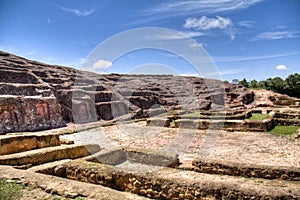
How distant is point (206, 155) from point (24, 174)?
26.4 feet

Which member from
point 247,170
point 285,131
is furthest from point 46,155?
point 285,131

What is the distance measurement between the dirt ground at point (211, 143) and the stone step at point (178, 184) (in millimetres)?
4411

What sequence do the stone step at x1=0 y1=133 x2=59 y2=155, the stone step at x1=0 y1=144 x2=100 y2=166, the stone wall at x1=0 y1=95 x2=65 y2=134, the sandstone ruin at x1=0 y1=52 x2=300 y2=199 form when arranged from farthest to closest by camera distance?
the stone wall at x1=0 y1=95 x2=65 y2=134, the stone step at x1=0 y1=133 x2=59 y2=155, the stone step at x1=0 y1=144 x2=100 y2=166, the sandstone ruin at x1=0 y1=52 x2=300 y2=199

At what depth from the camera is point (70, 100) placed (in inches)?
1453

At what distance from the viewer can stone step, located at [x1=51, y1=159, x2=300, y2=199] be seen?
217 inches

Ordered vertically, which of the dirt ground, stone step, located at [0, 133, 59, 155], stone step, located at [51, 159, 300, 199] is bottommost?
the dirt ground

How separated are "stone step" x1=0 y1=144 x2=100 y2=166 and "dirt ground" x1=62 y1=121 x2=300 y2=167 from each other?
359 cm

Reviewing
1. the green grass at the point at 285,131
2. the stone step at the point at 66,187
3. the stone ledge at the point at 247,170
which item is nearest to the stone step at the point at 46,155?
the stone step at the point at 66,187

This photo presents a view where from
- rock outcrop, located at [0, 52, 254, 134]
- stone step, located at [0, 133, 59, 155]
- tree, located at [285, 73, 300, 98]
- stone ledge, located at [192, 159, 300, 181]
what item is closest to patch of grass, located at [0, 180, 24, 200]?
stone step, located at [0, 133, 59, 155]

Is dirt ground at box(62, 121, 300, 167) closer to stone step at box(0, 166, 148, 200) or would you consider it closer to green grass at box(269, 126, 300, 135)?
green grass at box(269, 126, 300, 135)

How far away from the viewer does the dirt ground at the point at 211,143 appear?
11.2m

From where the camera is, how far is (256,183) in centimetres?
621

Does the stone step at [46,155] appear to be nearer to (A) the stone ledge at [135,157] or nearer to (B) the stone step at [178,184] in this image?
(A) the stone ledge at [135,157]

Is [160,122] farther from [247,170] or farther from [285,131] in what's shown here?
[247,170]
